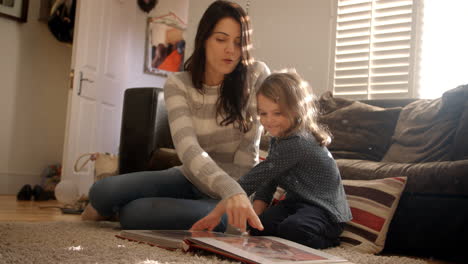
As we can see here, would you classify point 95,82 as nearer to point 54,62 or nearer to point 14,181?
point 54,62

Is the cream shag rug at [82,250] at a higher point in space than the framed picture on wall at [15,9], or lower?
lower

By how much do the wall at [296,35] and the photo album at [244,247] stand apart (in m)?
2.23

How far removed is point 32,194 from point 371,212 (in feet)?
9.19

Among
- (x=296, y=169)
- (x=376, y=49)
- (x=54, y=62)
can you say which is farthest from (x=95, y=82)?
(x=296, y=169)

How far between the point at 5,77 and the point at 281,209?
123 inches

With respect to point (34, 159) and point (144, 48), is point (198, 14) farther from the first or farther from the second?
point (34, 159)

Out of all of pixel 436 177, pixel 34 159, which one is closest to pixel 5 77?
pixel 34 159

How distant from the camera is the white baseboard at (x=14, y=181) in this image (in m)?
3.72

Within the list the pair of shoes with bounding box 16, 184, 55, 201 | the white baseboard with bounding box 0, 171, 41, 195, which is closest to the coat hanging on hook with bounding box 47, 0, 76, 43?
the white baseboard with bounding box 0, 171, 41, 195

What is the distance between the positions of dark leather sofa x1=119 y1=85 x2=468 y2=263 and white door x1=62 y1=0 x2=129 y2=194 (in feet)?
3.36

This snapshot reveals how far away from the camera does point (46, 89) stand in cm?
407

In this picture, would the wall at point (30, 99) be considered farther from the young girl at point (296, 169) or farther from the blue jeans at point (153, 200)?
the young girl at point (296, 169)

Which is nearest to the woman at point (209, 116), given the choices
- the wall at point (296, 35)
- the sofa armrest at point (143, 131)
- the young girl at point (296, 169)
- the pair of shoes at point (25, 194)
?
the young girl at point (296, 169)

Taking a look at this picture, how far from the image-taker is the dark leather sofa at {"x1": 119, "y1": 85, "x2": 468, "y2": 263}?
150 cm
